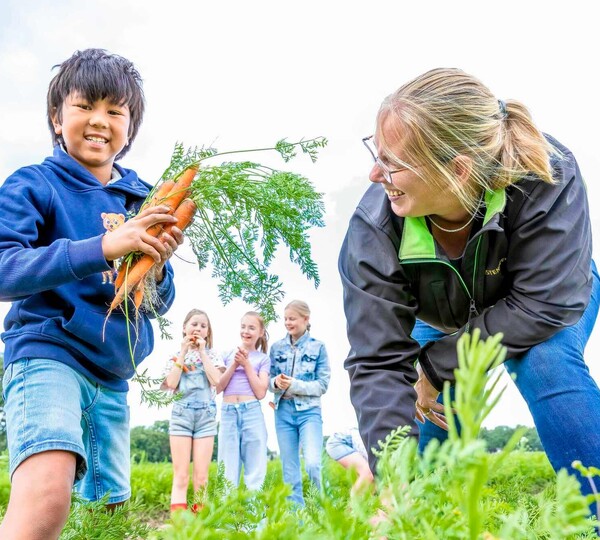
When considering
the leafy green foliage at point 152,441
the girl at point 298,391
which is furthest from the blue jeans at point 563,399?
the leafy green foliage at point 152,441

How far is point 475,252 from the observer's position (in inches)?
88.7

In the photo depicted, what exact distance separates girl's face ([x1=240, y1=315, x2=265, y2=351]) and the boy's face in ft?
13.5

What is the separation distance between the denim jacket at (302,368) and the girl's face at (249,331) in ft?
0.75

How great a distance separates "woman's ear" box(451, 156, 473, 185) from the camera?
2.17m

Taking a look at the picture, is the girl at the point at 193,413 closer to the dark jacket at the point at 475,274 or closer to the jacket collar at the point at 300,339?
the jacket collar at the point at 300,339

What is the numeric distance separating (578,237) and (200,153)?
1.34 m

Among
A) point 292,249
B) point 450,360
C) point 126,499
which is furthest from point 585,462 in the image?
point 126,499

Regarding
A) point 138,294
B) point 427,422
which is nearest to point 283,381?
point 427,422

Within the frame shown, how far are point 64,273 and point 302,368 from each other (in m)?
4.35

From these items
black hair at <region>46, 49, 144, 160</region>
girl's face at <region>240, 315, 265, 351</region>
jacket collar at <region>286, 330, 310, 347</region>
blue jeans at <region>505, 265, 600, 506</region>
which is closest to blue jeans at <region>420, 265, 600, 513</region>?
blue jeans at <region>505, 265, 600, 506</region>

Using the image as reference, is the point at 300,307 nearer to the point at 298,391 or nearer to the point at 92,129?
the point at 298,391

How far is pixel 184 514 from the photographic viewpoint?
0.50 meters

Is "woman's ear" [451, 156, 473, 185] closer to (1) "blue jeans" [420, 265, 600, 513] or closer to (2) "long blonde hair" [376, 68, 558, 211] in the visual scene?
(2) "long blonde hair" [376, 68, 558, 211]

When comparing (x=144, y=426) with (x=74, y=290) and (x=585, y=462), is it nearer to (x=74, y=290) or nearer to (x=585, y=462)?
(x=74, y=290)
